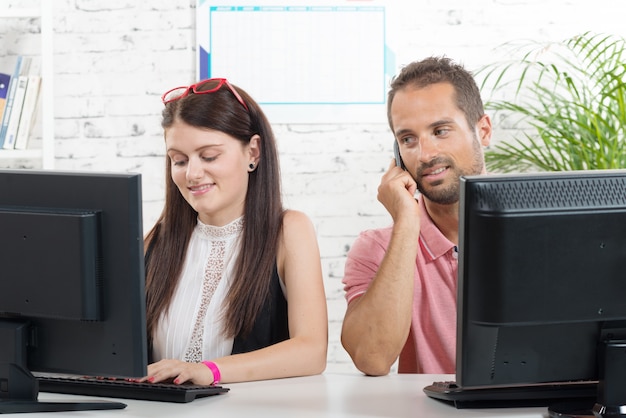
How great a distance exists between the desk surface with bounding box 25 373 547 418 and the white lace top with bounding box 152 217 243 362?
0.24 meters

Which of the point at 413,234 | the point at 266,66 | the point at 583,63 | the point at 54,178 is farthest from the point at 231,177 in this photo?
the point at 583,63

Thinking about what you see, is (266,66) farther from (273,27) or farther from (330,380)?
(330,380)

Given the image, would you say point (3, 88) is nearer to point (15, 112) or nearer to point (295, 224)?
point (15, 112)

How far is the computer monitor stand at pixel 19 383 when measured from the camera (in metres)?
1.57

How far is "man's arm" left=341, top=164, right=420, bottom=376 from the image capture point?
6.43 feet

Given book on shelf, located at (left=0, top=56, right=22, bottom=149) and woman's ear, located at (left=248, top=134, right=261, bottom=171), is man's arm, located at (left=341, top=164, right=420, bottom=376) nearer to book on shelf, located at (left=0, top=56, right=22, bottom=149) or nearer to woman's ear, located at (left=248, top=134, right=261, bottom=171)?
woman's ear, located at (left=248, top=134, right=261, bottom=171)

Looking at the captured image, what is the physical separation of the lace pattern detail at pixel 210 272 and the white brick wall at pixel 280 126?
1.32 metres

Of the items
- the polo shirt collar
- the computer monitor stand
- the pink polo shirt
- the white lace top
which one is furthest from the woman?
the computer monitor stand

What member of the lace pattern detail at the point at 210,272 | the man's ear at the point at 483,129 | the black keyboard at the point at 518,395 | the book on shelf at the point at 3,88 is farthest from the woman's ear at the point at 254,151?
the book on shelf at the point at 3,88

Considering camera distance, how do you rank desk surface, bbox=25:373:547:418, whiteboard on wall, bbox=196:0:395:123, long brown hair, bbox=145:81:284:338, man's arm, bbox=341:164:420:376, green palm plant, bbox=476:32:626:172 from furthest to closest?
whiteboard on wall, bbox=196:0:395:123 < green palm plant, bbox=476:32:626:172 < long brown hair, bbox=145:81:284:338 < man's arm, bbox=341:164:420:376 < desk surface, bbox=25:373:547:418

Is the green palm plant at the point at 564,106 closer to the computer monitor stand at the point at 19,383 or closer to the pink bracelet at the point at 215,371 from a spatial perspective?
the pink bracelet at the point at 215,371

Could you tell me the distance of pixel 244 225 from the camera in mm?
2166

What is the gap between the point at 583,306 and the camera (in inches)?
55.7

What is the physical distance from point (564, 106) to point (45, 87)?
1.89 meters
